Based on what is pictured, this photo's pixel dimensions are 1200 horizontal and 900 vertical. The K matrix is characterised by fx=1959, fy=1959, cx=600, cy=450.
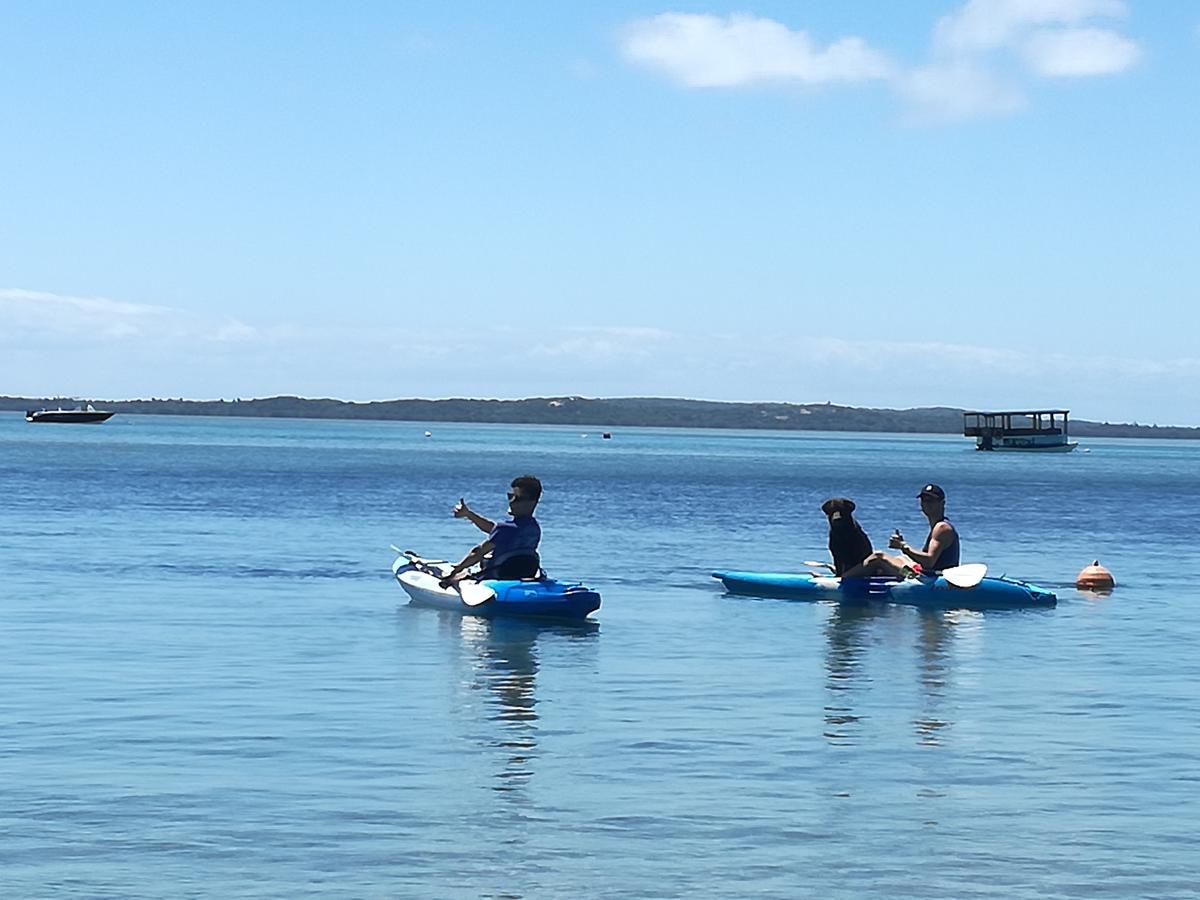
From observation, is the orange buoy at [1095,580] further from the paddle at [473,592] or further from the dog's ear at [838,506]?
the paddle at [473,592]

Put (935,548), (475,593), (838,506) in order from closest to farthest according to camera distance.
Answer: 1. (475,593)
2. (838,506)
3. (935,548)

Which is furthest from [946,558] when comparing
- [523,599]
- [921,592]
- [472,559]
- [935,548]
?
[472,559]

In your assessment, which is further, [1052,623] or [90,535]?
[90,535]

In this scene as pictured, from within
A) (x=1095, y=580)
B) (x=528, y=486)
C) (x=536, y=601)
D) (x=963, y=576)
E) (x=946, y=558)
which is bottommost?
(x=1095, y=580)

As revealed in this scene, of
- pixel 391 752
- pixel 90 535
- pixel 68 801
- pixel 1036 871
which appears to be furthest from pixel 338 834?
pixel 90 535

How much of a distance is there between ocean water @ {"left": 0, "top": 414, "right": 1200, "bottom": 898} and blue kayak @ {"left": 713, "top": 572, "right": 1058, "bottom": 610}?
14.8 inches

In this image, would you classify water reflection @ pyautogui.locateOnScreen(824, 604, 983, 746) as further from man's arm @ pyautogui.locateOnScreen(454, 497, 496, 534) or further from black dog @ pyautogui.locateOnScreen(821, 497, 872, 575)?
man's arm @ pyautogui.locateOnScreen(454, 497, 496, 534)

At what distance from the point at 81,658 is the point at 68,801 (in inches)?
329

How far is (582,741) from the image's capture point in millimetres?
16531

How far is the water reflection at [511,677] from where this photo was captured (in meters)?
15.4

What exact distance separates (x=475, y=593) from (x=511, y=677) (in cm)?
534

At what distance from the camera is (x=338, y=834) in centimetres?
1265

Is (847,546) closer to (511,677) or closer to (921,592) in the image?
(921,592)

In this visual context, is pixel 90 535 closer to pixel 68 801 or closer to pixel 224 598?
pixel 224 598
